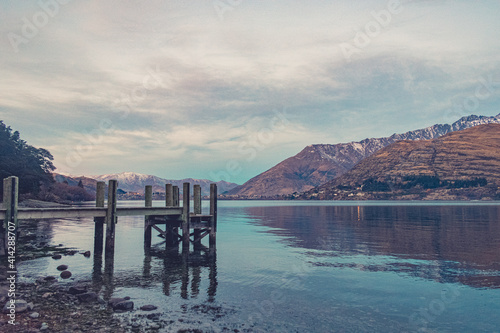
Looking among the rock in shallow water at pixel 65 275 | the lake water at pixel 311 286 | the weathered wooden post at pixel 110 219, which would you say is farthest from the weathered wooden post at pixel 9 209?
the weathered wooden post at pixel 110 219

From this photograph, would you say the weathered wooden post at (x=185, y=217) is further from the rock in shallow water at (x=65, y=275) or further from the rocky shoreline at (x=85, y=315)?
the rocky shoreline at (x=85, y=315)

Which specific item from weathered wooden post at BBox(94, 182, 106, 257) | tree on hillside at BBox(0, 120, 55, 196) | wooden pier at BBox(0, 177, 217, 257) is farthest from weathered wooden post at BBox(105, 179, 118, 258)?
tree on hillside at BBox(0, 120, 55, 196)

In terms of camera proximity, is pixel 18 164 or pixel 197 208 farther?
pixel 18 164

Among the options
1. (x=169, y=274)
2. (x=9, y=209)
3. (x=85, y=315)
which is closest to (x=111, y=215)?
(x=9, y=209)

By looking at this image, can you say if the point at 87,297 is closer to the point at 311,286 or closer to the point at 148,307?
the point at 148,307

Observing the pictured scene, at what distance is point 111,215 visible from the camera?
29.7 metres

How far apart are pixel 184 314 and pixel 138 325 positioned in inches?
95.8

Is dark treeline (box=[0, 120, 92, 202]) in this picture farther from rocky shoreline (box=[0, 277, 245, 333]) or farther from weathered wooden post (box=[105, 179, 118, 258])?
rocky shoreline (box=[0, 277, 245, 333])

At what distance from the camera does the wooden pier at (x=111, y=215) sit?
81.1 ft

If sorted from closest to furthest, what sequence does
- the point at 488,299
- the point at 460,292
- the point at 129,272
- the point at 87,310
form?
1. the point at 87,310
2. the point at 488,299
3. the point at 460,292
4. the point at 129,272

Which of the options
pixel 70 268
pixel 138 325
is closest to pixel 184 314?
pixel 138 325

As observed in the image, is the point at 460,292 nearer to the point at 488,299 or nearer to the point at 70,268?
the point at 488,299

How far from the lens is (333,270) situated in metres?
28.9

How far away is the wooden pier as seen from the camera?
24.7 meters
